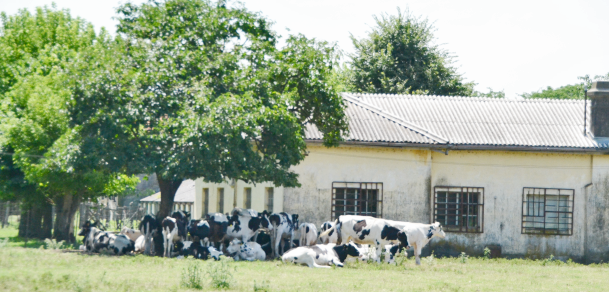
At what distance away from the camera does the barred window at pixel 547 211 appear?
72.0ft

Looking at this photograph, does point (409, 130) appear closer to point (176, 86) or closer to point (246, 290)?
point (176, 86)

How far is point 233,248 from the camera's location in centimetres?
1809

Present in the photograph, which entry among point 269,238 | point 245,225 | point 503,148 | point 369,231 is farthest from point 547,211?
point 245,225

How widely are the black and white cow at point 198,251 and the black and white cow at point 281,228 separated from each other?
6.46 feet

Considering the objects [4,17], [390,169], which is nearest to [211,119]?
[390,169]

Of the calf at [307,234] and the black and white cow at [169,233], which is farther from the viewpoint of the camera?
the calf at [307,234]

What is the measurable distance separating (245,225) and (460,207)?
6874mm

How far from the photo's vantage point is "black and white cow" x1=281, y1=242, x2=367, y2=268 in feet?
54.0

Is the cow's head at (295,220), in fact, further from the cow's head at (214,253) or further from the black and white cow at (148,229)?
the black and white cow at (148,229)

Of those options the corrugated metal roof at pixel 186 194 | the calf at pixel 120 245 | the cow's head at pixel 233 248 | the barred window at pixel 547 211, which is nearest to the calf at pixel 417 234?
the cow's head at pixel 233 248

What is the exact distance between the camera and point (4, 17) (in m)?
29.4

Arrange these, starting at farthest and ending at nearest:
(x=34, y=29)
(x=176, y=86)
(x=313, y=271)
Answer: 1. (x=34, y=29)
2. (x=176, y=86)
3. (x=313, y=271)

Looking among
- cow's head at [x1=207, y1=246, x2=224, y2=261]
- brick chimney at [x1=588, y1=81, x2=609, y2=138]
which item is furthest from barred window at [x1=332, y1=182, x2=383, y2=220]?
brick chimney at [x1=588, y1=81, x2=609, y2=138]

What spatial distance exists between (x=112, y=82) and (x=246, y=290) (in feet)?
25.4
